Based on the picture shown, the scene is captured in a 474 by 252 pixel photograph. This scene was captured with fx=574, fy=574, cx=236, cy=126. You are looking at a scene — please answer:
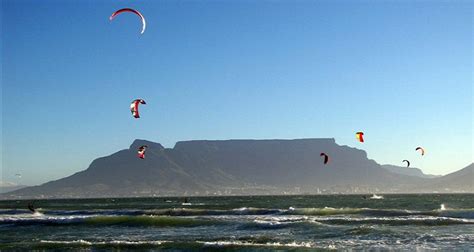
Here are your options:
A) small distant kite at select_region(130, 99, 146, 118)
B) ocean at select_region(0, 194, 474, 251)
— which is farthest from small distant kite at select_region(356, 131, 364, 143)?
small distant kite at select_region(130, 99, 146, 118)

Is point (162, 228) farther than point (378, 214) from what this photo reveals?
No

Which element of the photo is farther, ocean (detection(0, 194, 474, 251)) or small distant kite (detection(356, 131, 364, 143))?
small distant kite (detection(356, 131, 364, 143))

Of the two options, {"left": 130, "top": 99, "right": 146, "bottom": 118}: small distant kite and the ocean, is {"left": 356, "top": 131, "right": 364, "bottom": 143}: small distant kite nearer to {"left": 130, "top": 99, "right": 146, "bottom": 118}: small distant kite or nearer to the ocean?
the ocean

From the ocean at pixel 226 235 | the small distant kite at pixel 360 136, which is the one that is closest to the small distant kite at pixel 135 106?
the ocean at pixel 226 235

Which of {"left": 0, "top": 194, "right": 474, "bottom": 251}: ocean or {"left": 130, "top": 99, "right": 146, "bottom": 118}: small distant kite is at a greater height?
{"left": 130, "top": 99, "right": 146, "bottom": 118}: small distant kite

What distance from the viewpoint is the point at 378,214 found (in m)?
47.4

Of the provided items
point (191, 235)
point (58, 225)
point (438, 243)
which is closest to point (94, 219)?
point (58, 225)

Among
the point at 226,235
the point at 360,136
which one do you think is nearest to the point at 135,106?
the point at 226,235

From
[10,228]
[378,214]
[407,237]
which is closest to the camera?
[407,237]

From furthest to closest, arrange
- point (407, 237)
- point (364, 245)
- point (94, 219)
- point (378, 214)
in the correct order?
point (378, 214) < point (94, 219) < point (407, 237) < point (364, 245)

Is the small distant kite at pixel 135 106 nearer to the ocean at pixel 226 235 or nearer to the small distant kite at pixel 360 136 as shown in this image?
the ocean at pixel 226 235

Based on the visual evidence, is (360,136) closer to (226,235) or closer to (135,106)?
(226,235)

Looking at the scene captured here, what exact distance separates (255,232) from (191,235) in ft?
11.8

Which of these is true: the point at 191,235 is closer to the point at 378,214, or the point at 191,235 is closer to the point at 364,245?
the point at 364,245
